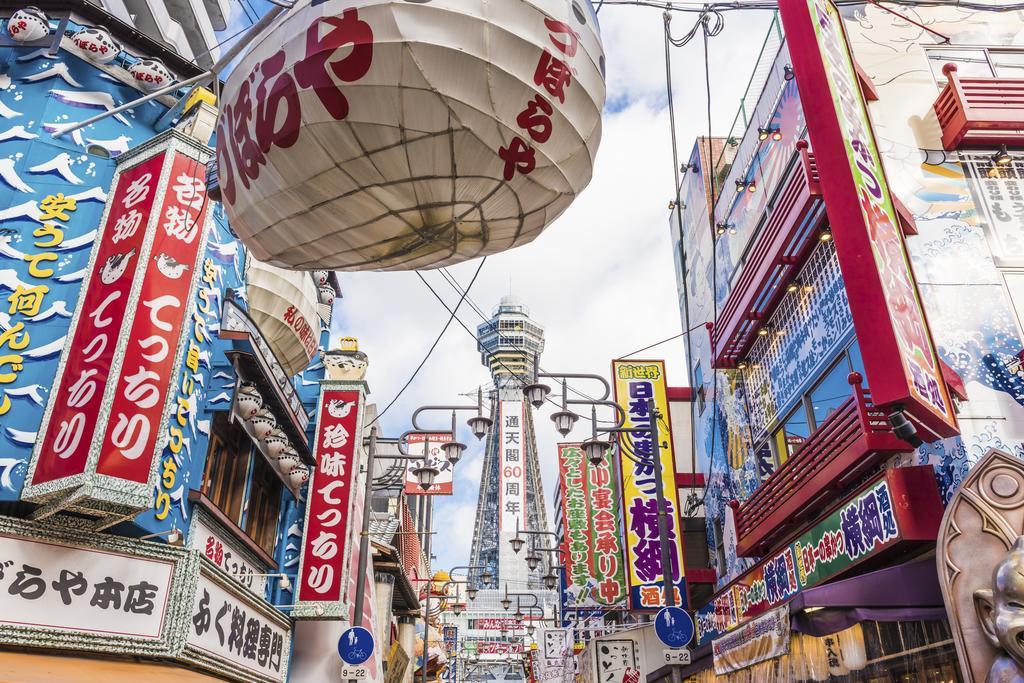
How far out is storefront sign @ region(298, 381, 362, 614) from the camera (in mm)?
13680

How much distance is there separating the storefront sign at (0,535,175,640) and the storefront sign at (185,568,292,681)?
1.98 ft

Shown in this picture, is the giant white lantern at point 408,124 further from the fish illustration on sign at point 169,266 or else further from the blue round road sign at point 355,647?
the blue round road sign at point 355,647

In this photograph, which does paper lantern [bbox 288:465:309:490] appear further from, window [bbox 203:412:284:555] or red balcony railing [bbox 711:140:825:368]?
red balcony railing [bbox 711:140:825:368]

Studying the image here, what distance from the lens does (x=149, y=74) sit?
36.2 feet

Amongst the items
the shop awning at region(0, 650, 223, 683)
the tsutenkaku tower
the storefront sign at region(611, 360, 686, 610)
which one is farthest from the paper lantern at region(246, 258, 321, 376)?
the tsutenkaku tower

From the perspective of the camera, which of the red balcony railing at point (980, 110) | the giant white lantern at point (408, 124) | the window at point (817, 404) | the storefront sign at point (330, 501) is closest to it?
the giant white lantern at point (408, 124)

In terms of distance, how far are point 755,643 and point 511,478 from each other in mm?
114307

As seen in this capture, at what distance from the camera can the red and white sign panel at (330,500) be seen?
13750 mm

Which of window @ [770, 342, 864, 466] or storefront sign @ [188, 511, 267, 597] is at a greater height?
window @ [770, 342, 864, 466]

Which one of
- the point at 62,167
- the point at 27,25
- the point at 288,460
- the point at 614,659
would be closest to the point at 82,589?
the point at 288,460

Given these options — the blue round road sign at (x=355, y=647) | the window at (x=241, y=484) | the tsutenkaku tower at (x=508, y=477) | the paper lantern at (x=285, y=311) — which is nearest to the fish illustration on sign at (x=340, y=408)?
the paper lantern at (x=285, y=311)

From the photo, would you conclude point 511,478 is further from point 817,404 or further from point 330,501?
point 817,404

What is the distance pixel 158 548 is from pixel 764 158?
13087mm

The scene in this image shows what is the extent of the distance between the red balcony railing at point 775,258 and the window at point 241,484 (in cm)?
964
